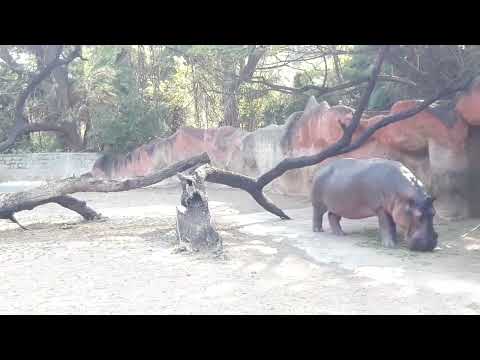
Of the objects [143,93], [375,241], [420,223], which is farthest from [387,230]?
[143,93]

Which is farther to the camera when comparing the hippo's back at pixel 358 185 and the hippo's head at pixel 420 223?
the hippo's back at pixel 358 185

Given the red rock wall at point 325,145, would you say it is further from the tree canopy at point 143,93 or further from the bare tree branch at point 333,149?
the tree canopy at point 143,93

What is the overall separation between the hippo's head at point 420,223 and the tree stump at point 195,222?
2253mm

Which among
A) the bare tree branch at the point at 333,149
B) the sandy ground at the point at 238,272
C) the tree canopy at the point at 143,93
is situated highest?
the tree canopy at the point at 143,93

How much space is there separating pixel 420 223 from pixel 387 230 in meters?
0.52

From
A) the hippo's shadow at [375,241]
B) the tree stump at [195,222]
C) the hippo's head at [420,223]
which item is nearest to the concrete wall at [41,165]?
the tree stump at [195,222]

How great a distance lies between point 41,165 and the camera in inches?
774

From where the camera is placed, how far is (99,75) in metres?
20.5

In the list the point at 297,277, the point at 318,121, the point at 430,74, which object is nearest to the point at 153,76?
the point at 318,121

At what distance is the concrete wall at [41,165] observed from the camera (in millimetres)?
19312

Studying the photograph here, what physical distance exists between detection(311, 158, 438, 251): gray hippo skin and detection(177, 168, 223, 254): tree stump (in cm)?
185

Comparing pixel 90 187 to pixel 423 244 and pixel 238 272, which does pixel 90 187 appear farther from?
pixel 423 244

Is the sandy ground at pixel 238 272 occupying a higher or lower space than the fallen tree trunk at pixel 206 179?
lower

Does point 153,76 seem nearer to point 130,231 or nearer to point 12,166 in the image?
point 12,166
